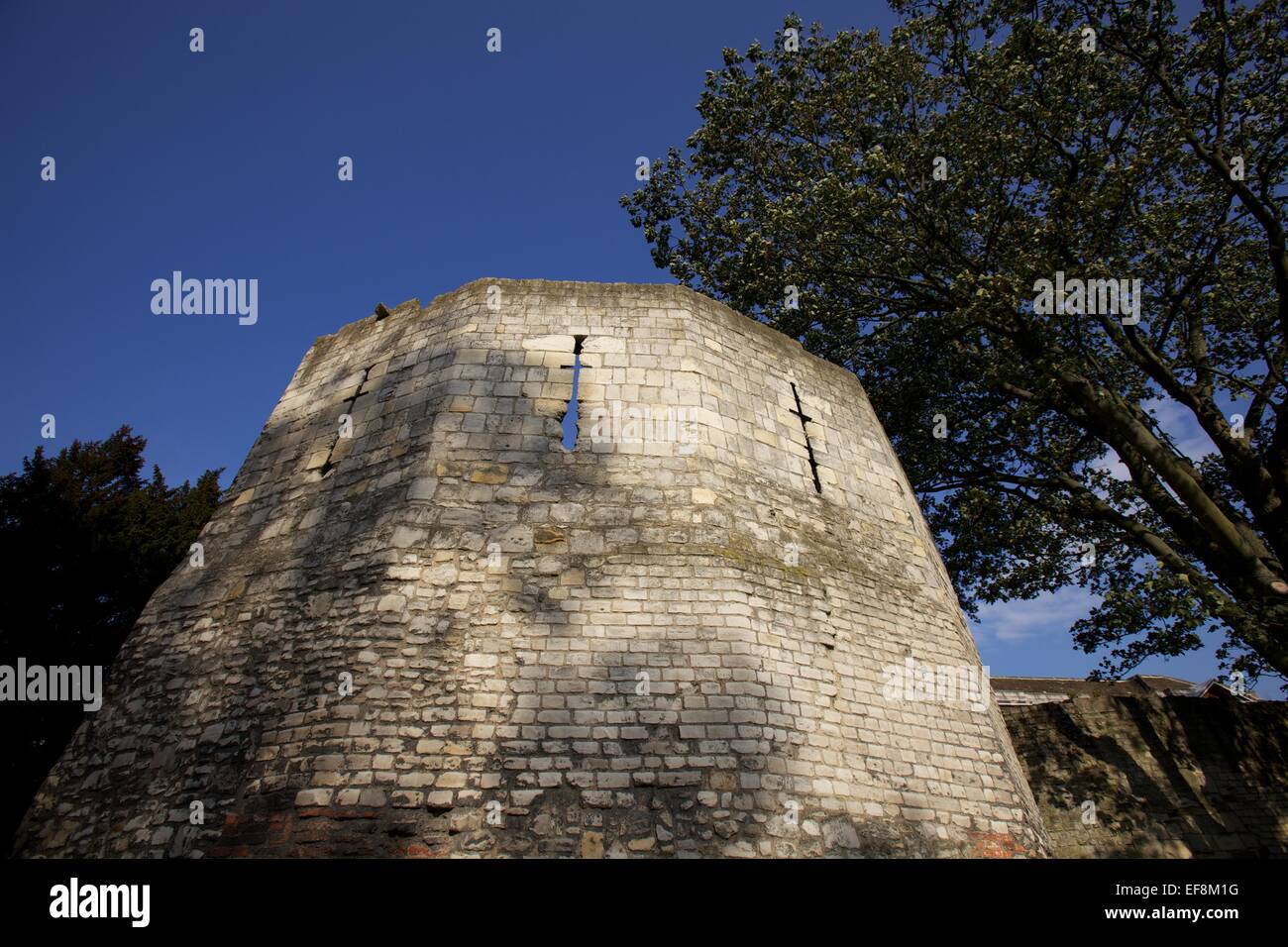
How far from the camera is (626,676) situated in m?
5.38

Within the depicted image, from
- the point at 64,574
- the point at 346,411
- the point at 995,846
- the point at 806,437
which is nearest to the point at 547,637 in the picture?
the point at 346,411

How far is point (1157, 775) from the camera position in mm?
9555

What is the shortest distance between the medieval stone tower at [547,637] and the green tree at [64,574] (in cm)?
575

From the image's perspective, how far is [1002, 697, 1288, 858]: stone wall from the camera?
917 centimetres

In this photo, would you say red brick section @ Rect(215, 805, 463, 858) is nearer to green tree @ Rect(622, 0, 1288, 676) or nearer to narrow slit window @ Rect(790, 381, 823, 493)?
narrow slit window @ Rect(790, 381, 823, 493)

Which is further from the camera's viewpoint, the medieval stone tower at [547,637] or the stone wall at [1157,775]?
the stone wall at [1157,775]

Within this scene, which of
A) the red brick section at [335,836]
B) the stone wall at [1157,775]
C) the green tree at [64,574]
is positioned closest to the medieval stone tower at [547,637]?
the red brick section at [335,836]

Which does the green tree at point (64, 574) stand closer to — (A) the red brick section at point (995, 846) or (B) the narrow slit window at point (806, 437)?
(B) the narrow slit window at point (806, 437)

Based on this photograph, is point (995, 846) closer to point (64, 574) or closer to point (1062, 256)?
point (1062, 256)

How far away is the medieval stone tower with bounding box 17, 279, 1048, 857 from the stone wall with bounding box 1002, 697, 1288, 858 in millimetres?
3362

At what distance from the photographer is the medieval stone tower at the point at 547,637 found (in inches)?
193

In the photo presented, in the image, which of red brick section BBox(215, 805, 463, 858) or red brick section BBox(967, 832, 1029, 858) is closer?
red brick section BBox(215, 805, 463, 858)

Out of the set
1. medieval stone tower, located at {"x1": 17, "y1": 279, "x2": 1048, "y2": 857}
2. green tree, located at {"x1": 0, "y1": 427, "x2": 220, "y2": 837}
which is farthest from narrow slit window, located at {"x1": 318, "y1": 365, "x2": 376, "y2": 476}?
green tree, located at {"x1": 0, "y1": 427, "x2": 220, "y2": 837}
